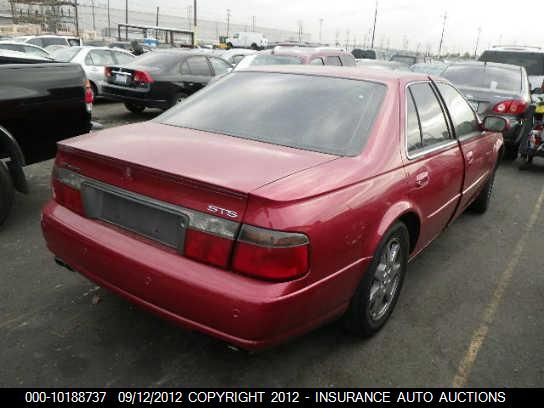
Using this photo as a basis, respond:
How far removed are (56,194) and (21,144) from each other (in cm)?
218

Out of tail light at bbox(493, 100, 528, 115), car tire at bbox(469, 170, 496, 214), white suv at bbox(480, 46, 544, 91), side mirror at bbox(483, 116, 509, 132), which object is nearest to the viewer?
side mirror at bbox(483, 116, 509, 132)

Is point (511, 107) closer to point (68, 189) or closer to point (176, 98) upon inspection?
point (176, 98)

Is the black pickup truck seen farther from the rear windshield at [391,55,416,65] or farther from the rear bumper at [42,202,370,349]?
the rear windshield at [391,55,416,65]

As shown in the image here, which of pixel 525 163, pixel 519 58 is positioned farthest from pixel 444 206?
pixel 519 58

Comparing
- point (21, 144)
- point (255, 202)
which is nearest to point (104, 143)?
point (255, 202)

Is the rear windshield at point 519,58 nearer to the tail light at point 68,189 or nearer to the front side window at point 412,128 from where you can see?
the front side window at point 412,128

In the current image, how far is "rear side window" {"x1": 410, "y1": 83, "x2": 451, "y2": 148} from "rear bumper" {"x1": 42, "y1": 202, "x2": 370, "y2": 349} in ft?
4.03

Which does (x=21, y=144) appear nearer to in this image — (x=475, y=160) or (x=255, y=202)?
(x=255, y=202)

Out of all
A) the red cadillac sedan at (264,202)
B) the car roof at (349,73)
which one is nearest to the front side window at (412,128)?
the red cadillac sedan at (264,202)

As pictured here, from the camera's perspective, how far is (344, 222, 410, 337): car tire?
2.62 m

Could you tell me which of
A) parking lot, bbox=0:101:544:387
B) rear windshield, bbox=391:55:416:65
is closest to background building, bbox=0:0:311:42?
rear windshield, bbox=391:55:416:65

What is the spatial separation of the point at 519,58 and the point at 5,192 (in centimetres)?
1328

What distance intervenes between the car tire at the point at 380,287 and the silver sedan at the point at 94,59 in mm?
9360

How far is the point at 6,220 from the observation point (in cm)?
451
